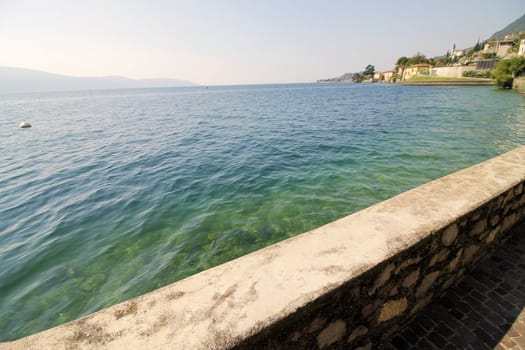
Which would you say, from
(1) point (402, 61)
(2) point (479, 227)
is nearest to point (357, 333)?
(2) point (479, 227)

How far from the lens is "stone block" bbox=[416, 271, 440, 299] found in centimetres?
229

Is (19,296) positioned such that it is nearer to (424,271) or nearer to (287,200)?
(287,200)

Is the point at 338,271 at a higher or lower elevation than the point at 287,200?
higher

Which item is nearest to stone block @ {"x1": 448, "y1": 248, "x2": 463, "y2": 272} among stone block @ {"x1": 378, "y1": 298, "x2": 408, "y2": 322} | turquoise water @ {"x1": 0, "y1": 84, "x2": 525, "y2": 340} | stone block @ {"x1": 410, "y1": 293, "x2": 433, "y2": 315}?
stone block @ {"x1": 410, "y1": 293, "x2": 433, "y2": 315}

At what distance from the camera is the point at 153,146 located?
47.5 ft

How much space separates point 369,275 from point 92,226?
23.4 ft

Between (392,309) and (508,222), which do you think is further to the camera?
(508,222)

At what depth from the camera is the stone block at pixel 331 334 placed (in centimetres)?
164

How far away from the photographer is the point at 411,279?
84.8 inches

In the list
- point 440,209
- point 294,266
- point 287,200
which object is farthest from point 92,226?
point 440,209

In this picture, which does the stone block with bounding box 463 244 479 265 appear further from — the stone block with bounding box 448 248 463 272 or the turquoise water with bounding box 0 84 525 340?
the turquoise water with bounding box 0 84 525 340

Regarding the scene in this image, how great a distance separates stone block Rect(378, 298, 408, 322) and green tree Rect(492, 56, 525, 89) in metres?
58.0

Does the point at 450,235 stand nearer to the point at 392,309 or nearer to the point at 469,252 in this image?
the point at 469,252

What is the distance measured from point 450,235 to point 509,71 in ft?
194
